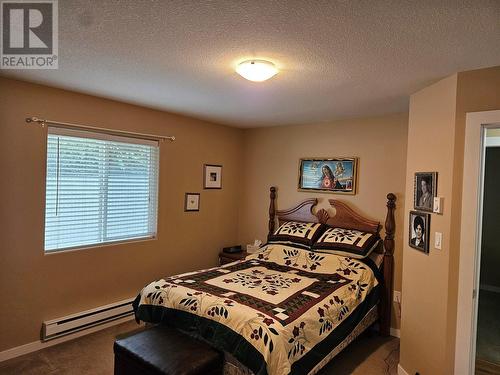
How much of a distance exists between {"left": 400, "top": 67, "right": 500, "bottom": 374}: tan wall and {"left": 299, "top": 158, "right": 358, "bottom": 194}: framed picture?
117 centimetres

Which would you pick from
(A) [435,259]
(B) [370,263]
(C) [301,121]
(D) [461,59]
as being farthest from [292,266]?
(D) [461,59]

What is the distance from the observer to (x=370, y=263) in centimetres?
335

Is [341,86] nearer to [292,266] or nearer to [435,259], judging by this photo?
[435,259]

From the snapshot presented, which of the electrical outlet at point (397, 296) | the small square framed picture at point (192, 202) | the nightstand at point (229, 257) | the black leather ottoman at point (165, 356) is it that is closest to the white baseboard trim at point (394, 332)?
the electrical outlet at point (397, 296)

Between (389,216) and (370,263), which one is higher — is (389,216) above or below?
above

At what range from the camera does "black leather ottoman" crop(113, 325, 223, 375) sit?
1.97 metres

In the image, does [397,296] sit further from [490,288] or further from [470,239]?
[490,288]

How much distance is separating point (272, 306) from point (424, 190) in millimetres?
1452

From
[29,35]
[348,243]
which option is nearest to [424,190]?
[348,243]

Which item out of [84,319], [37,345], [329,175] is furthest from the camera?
[329,175]

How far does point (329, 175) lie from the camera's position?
3971 mm

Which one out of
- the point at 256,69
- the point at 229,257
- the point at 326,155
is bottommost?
the point at 229,257

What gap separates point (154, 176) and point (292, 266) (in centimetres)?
187

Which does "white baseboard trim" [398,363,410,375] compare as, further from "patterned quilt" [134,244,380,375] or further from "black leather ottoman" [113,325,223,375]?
"black leather ottoman" [113,325,223,375]
